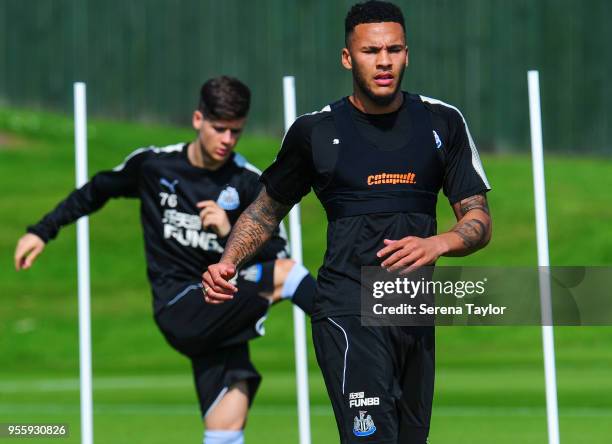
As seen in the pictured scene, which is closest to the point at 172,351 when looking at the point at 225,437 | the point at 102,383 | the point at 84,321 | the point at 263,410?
the point at 102,383

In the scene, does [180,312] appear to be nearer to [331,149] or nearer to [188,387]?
[331,149]

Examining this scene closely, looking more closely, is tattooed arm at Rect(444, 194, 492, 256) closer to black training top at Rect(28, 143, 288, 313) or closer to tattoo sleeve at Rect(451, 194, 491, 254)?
tattoo sleeve at Rect(451, 194, 491, 254)

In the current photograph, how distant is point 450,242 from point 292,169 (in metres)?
0.93

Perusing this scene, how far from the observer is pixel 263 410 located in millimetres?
14219

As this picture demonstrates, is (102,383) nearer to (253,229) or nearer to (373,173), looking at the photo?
(253,229)

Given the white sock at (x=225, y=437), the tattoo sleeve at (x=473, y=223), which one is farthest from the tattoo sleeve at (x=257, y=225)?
the white sock at (x=225, y=437)

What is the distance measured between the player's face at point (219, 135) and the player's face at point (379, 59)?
2286mm

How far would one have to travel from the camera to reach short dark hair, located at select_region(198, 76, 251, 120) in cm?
827

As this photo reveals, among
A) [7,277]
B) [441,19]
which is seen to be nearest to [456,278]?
[7,277]

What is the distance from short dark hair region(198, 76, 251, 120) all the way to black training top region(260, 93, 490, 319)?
2.02 m

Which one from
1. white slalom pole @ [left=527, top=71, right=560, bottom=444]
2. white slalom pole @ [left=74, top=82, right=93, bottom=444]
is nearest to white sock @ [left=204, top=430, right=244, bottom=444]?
white slalom pole @ [left=74, top=82, right=93, bottom=444]

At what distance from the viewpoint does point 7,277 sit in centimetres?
2686

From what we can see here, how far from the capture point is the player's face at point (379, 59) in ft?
19.8

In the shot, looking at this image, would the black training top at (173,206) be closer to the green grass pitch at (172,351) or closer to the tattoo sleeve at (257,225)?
the tattoo sleeve at (257,225)
